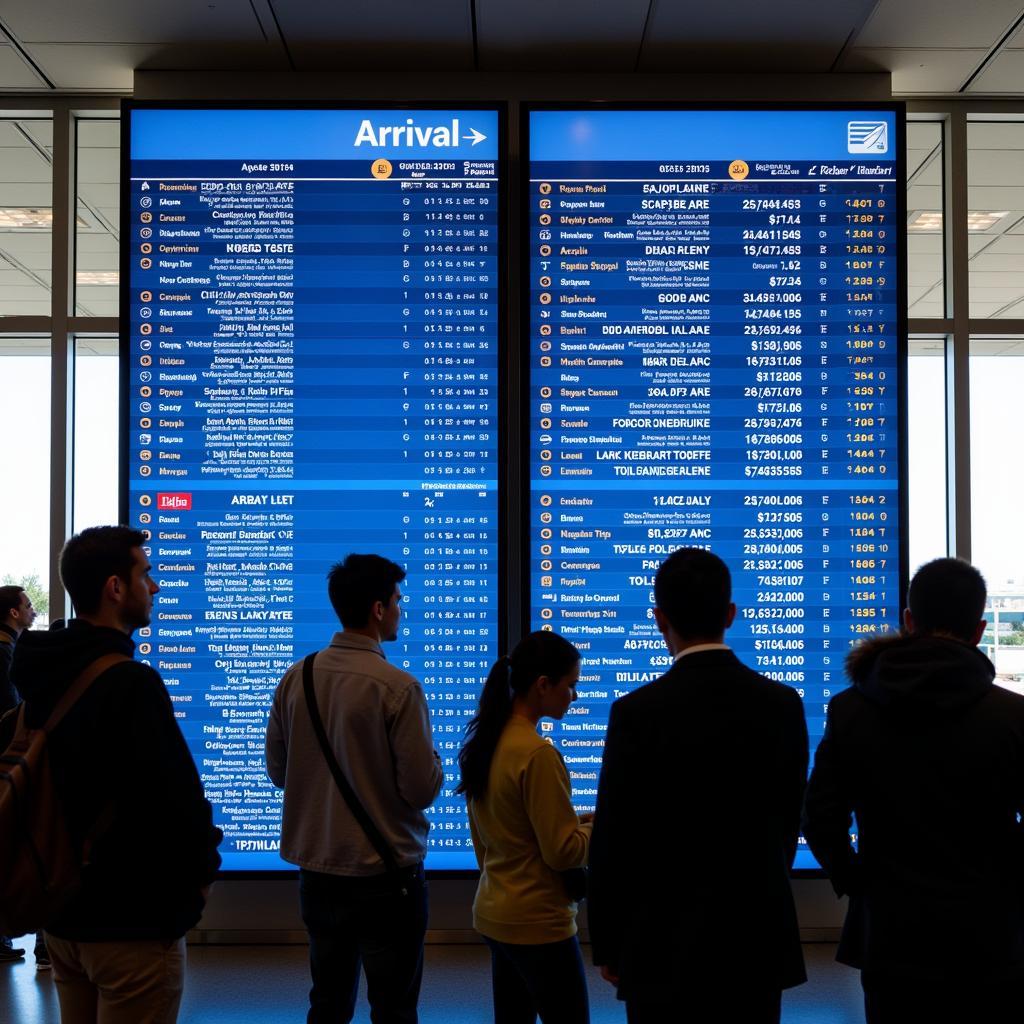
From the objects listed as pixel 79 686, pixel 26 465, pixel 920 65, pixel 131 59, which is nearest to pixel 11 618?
pixel 26 465

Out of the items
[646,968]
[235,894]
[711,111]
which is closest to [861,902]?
[646,968]

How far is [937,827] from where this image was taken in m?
1.94

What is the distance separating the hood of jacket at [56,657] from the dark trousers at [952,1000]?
5.52 ft

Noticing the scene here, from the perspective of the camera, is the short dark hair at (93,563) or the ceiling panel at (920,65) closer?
the short dark hair at (93,563)

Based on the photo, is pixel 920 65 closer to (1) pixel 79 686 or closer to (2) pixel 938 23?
(2) pixel 938 23

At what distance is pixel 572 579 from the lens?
4090 millimetres

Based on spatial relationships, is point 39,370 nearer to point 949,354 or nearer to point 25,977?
point 25,977

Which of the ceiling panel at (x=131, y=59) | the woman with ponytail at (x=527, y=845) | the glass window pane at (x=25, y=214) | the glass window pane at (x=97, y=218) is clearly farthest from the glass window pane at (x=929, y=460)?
the glass window pane at (x=25, y=214)

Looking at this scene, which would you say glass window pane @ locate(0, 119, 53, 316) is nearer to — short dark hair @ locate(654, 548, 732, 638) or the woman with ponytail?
the woman with ponytail

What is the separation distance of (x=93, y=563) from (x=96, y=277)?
3196mm

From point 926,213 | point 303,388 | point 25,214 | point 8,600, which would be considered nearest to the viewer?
point 303,388

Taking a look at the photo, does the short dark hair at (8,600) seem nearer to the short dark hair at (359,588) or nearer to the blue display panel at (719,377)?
the blue display panel at (719,377)

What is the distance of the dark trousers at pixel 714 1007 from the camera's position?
181 cm

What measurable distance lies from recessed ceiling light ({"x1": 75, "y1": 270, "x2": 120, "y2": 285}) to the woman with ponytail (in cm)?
327
